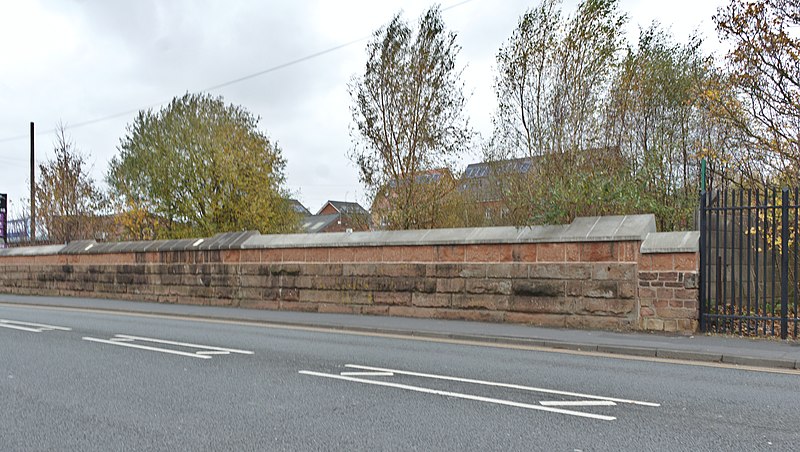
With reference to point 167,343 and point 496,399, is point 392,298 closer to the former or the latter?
point 167,343

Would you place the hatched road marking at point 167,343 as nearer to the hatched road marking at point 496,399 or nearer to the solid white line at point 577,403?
the hatched road marking at point 496,399

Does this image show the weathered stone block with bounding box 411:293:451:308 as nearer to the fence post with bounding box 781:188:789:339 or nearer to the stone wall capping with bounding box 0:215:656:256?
the stone wall capping with bounding box 0:215:656:256

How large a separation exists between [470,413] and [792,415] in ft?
9.10

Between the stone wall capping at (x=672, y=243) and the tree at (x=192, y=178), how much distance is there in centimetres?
2284

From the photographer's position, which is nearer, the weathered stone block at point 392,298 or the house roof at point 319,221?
the weathered stone block at point 392,298

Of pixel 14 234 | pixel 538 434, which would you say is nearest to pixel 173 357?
pixel 538 434

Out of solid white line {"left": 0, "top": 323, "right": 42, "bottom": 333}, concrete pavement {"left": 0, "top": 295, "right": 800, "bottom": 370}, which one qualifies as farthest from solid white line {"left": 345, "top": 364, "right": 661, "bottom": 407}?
solid white line {"left": 0, "top": 323, "right": 42, "bottom": 333}

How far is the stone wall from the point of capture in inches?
412

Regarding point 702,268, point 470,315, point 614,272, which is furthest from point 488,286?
point 702,268

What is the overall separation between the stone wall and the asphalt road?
2359mm

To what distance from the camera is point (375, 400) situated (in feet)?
19.2

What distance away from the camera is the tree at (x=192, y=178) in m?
29.7

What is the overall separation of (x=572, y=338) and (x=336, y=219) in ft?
226

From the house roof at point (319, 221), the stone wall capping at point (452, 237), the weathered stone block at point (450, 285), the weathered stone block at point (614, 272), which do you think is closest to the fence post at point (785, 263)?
the stone wall capping at point (452, 237)
